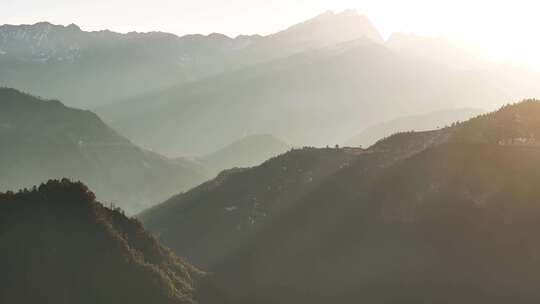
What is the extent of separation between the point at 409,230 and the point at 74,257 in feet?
133

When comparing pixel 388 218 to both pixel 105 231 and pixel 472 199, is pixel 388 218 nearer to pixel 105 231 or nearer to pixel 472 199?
pixel 472 199

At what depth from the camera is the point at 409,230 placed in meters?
74.2

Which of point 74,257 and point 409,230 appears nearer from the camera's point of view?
point 74,257

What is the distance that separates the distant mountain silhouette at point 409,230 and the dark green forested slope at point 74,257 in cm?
1272

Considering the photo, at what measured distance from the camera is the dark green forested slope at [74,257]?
5606 centimetres

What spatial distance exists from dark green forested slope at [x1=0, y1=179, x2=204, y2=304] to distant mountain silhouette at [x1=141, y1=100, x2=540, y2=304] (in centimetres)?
1272

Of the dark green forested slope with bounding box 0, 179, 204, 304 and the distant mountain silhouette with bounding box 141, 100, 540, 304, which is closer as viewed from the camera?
the dark green forested slope with bounding box 0, 179, 204, 304

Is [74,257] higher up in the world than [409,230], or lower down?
higher up

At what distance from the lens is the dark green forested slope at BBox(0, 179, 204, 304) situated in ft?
184

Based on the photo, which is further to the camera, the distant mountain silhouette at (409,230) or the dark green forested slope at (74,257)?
the distant mountain silhouette at (409,230)

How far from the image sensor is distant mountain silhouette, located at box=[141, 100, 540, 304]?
65.0 m

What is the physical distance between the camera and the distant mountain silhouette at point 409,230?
2559 inches

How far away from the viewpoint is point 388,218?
3105 inches

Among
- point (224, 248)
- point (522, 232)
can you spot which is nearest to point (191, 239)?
point (224, 248)
